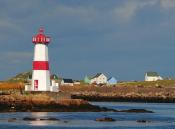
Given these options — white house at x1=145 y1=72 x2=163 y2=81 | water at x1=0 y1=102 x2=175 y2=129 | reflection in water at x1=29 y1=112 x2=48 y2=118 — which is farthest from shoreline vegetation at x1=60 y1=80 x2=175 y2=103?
white house at x1=145 y1=72 x2=163 y2=81

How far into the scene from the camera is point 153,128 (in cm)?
4562

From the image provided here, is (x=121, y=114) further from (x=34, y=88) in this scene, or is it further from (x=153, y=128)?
(x=153, y=128)

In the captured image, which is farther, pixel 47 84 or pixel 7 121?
pixel 47 84

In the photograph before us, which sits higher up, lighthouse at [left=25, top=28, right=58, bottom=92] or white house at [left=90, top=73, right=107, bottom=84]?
white house at [left=90, top=73, right=107, bottom=84]

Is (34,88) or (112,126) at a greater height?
(34,88)

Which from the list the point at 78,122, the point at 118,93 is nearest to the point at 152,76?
the point at 118,93

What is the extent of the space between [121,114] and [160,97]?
44.4m

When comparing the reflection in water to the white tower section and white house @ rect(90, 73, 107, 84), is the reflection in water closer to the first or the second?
the white tower section

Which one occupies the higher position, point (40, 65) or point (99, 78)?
point (99, 78)

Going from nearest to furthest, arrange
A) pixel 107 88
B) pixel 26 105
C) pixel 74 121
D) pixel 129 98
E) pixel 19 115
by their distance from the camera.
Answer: pixel 74 121 < pixel 19 115 < pixel 26 105 < pixel 129 98 < pixel 107 88

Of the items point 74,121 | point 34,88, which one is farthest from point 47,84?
point 74,121

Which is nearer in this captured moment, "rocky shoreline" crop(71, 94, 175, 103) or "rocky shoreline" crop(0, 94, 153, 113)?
"rocky shoreline" crop(0, 94, 153, 113)

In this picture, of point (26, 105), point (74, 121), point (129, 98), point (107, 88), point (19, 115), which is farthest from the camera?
point (107, 88)

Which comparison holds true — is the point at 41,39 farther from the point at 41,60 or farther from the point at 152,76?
the point at 152,76
